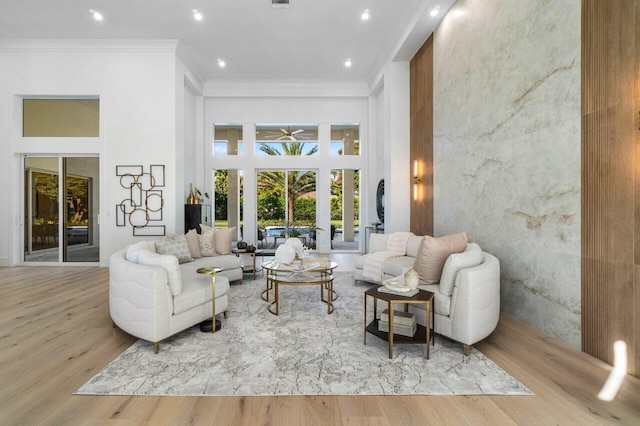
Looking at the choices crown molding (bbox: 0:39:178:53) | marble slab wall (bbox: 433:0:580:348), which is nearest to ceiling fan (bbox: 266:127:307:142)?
crown molding (bbox: 0:39:178:53)

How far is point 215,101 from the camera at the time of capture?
25.8ft

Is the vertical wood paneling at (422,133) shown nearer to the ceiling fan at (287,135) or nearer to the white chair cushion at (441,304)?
the white chair cushion at (441,304)

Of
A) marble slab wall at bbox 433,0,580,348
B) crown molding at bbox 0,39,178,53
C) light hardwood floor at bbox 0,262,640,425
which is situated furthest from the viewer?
crown molding at bbox 0,39,178,53

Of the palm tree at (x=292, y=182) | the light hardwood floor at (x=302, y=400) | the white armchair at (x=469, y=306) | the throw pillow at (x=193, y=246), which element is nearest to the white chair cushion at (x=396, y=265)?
the white armchair at (x=469, y=306)

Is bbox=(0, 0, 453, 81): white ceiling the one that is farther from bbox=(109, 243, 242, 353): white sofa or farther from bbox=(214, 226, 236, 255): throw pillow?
bbox=(109, 243, 242, 353): white sofa

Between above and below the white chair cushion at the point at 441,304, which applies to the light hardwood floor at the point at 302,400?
below

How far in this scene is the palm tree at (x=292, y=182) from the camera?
8219 mm

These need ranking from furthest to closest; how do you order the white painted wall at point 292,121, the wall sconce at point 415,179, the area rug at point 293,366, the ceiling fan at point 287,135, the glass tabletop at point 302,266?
the ceiling fan at point 287,135 → the white painted wall at point 292,121 → the wall sconce at point 415,179 → the glass tabletop at point 302,266 → the area rug at point 293,366

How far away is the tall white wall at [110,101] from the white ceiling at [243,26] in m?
0.38

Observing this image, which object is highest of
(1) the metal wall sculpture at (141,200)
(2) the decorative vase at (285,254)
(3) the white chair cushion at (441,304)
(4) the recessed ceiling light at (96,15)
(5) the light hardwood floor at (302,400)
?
(4) the recessed ceiling light at (96,15)

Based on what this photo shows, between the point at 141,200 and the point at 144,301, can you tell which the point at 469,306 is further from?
the point at 141,200

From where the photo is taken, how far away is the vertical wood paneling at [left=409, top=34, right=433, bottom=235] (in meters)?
5.23

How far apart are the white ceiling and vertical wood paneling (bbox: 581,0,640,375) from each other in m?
2.85

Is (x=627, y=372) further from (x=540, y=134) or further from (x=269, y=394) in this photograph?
(x=269, y=394)
